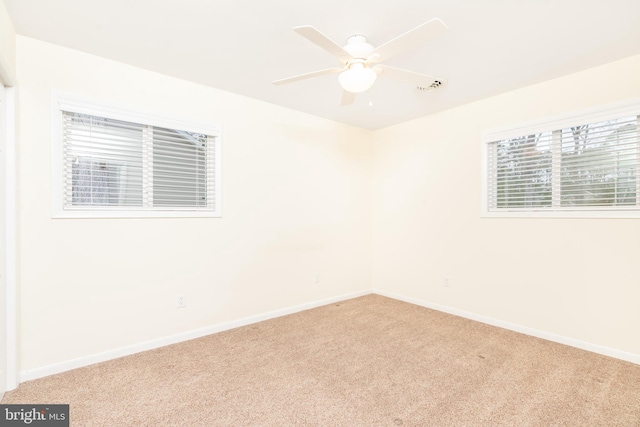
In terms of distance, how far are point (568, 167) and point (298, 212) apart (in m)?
2.77

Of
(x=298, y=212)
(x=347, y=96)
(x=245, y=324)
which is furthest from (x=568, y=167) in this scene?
(x=245, y=324)

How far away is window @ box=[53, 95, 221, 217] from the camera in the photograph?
2.38 m

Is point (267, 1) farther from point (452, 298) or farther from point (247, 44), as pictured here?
point (452, 298)

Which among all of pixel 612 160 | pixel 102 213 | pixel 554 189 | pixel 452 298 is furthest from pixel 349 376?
pixel 612 160

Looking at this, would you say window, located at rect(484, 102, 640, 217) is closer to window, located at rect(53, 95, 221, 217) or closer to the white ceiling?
the white ceiling

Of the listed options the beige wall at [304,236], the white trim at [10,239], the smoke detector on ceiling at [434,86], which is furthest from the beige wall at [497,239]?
the white trim at [10,239]

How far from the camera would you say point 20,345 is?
2166mm

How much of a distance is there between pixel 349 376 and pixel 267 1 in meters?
2.57

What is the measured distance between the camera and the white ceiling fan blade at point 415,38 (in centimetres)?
149

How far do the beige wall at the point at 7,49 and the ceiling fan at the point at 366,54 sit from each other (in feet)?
5.62

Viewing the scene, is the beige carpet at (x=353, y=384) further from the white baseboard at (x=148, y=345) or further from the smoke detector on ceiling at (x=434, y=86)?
the smoke detector on ceiling at (x=434, y=86)

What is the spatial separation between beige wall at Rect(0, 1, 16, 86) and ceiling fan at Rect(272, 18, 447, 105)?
1714mm

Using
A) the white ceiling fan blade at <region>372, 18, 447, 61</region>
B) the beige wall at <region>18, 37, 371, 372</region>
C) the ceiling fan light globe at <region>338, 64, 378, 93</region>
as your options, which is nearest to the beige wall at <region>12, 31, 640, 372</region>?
the beige wall at <region>18, 37, 371, 372</region>

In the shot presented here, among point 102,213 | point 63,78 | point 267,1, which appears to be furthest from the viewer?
point 102,213
